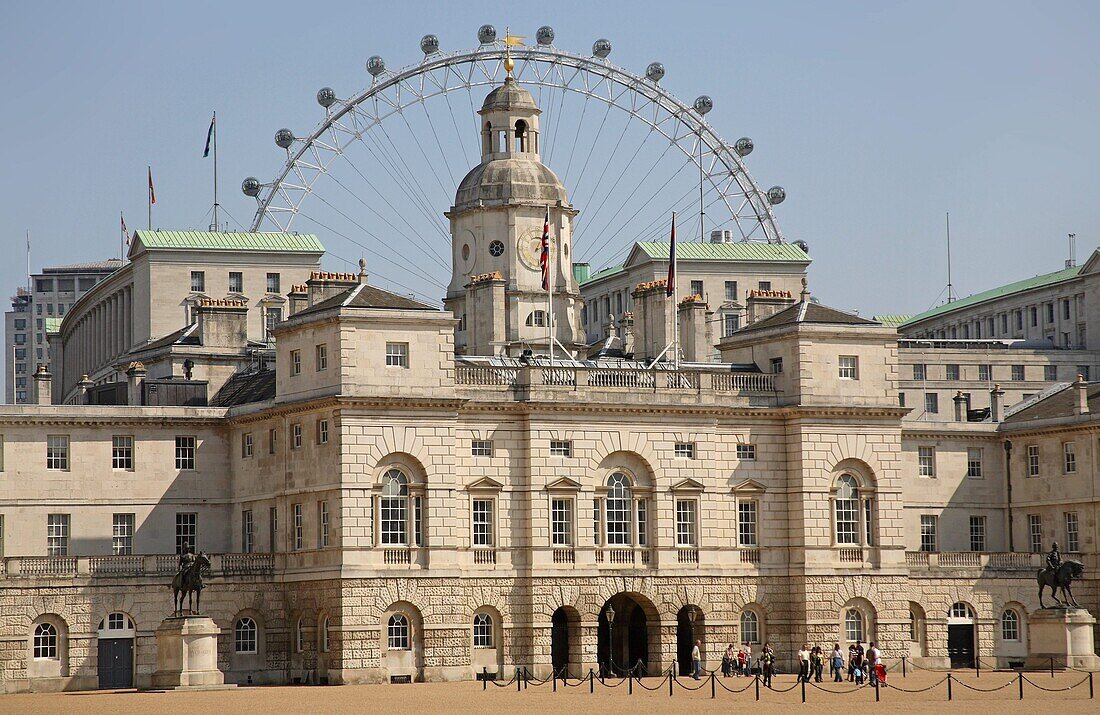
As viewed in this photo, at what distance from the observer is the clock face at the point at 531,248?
11881 centimetres

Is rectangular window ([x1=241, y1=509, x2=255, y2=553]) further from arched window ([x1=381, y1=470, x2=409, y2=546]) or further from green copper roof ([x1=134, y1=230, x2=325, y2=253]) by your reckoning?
green copper roof ([x1=134, y1=230, x2=325, y2=253])

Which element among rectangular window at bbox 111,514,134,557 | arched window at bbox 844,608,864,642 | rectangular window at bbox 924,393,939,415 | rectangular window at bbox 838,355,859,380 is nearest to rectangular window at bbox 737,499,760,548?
arched window at bbox 844,608,864,642

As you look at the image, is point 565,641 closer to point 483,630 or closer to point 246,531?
point 483,630

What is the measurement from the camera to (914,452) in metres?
117

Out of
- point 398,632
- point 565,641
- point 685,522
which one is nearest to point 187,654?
point 398,632

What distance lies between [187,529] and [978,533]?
40.0m

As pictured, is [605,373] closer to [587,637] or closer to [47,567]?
[587,637]

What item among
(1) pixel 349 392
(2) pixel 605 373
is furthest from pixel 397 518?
(2) pixel 605 373

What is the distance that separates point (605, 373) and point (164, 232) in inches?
2114

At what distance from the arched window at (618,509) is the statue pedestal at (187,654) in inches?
742

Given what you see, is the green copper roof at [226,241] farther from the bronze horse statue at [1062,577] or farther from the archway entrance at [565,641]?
the bronze horse statue at [1062,577]

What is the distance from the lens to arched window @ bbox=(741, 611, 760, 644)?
103688mm

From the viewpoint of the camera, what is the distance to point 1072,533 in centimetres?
11431

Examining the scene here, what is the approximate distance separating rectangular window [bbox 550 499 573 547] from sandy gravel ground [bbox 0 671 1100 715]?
8.22 metres
